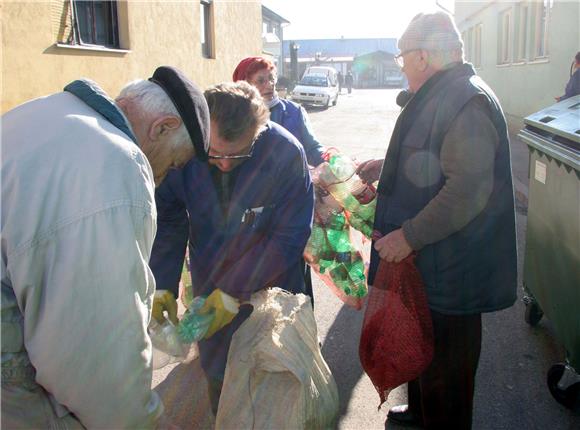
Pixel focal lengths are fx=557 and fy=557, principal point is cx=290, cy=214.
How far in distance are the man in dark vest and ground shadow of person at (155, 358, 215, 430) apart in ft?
3.99

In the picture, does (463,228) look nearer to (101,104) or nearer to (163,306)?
(163,306)

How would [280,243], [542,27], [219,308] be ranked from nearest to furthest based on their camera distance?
[219,308] < [280,243] < [542,27]

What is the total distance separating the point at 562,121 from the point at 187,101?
98.1 inches

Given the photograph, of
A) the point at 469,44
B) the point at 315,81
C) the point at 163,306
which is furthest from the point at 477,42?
the point at 163,306

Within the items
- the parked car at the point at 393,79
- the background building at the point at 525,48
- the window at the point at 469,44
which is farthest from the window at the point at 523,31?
the parked car at the point at 393,79

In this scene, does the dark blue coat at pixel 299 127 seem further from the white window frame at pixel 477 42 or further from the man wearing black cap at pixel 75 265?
the white window frame at pixel 477 42

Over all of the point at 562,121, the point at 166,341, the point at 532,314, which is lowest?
the point at 532,314

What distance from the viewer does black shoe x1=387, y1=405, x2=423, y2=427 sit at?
284 centimetres

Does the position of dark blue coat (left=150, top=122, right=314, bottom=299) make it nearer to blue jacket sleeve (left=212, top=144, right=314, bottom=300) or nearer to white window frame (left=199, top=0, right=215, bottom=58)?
blue jacket sleeve (left=212, top=144, right=314, bottom=300)

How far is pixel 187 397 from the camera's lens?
312 cm

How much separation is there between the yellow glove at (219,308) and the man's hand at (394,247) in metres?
0.66

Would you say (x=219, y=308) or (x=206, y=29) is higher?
(x=206, y=29)

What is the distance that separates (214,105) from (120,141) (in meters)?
0.85

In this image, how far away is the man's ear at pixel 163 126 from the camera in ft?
4.61
